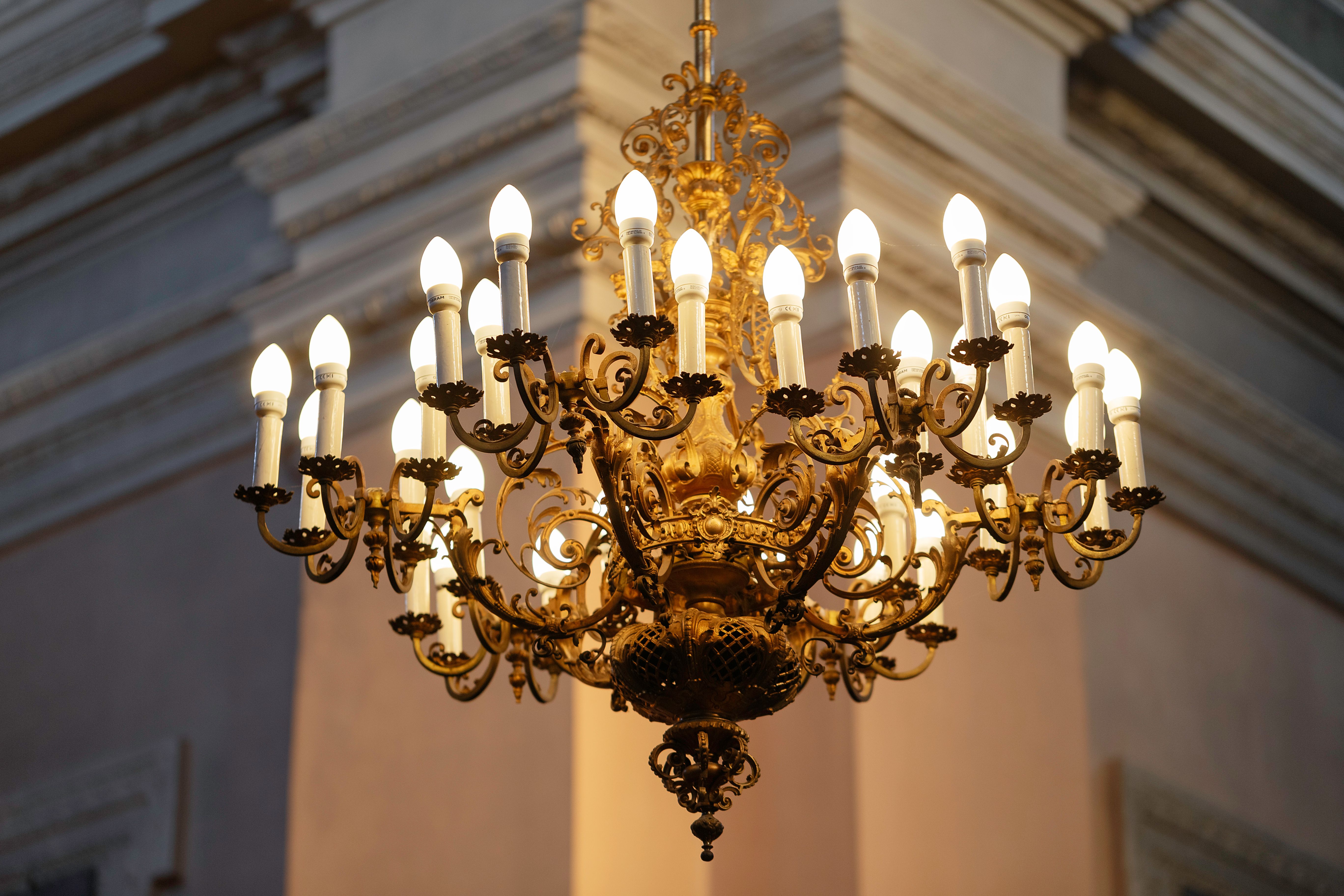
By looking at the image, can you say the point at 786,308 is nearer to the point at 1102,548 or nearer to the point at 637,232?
the point at 637,232

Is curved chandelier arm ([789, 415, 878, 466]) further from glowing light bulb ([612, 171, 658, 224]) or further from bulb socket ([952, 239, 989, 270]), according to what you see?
glowing light bulb ([612, 171, 658, 224])

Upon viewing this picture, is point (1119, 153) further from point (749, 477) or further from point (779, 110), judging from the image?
point (749, 477)

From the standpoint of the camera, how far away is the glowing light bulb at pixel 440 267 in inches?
116

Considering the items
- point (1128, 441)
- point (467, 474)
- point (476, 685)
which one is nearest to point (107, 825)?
point (476, 685)

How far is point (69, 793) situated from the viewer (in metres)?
5.87

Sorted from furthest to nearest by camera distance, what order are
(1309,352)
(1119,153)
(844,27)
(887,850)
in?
1. (1309,352)
2. (1119,153)
3. (844,27)
4. (887,850)

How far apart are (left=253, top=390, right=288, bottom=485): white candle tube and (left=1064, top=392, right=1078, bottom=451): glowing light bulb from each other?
1208 mm

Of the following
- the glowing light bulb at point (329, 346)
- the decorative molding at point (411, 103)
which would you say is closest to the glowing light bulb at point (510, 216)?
the glowing light bulb at point (329, 346)

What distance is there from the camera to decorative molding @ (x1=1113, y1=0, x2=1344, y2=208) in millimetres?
6258

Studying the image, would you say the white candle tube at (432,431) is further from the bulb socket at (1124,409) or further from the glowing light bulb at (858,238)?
the bulb socket at (1124,409)

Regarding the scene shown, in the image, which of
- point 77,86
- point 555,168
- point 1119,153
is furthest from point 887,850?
point 77,86

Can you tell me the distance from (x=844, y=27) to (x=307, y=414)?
2423mm

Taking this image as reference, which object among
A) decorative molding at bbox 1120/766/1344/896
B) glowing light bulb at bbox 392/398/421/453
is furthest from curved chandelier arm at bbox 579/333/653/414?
decorative molding at bbox 1120/766/1344/896

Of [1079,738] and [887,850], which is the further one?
[1079,738]
